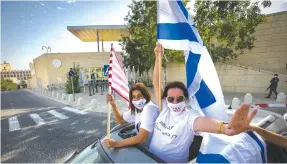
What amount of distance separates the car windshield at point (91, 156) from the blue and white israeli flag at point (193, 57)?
1.07m

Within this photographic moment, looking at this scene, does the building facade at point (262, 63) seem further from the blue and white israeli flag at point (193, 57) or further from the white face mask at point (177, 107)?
the white face mask at point (177, 107)

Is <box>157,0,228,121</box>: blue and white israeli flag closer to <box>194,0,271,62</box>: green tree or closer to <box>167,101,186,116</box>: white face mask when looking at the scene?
<box>167,101,186,116</box>: white face mask

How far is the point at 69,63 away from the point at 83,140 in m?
25.1

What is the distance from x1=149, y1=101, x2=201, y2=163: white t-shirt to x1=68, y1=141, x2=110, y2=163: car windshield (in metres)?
0.50

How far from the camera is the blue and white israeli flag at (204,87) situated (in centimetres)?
131

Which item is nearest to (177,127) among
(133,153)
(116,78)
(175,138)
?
(175,138)

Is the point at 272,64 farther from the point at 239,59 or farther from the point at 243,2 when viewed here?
the point at 243,2

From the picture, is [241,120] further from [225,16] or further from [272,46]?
[272,46]

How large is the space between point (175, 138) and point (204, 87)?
2.22ft

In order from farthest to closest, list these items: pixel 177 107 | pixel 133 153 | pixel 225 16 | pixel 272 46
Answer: pixel 272 46 → pixel 225 16 → pixel 177 107 → pixel 133 153

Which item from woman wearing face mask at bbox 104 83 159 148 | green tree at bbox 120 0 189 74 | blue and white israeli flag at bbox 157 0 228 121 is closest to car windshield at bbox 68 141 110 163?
woman wearing face mask at bbox 104 83 159 148

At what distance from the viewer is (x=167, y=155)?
1.67m

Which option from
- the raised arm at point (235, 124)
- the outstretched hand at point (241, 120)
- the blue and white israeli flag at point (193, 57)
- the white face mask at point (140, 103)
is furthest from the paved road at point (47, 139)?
the outstretched hand at point (241, 120)

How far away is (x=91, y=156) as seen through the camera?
1.85 meters
